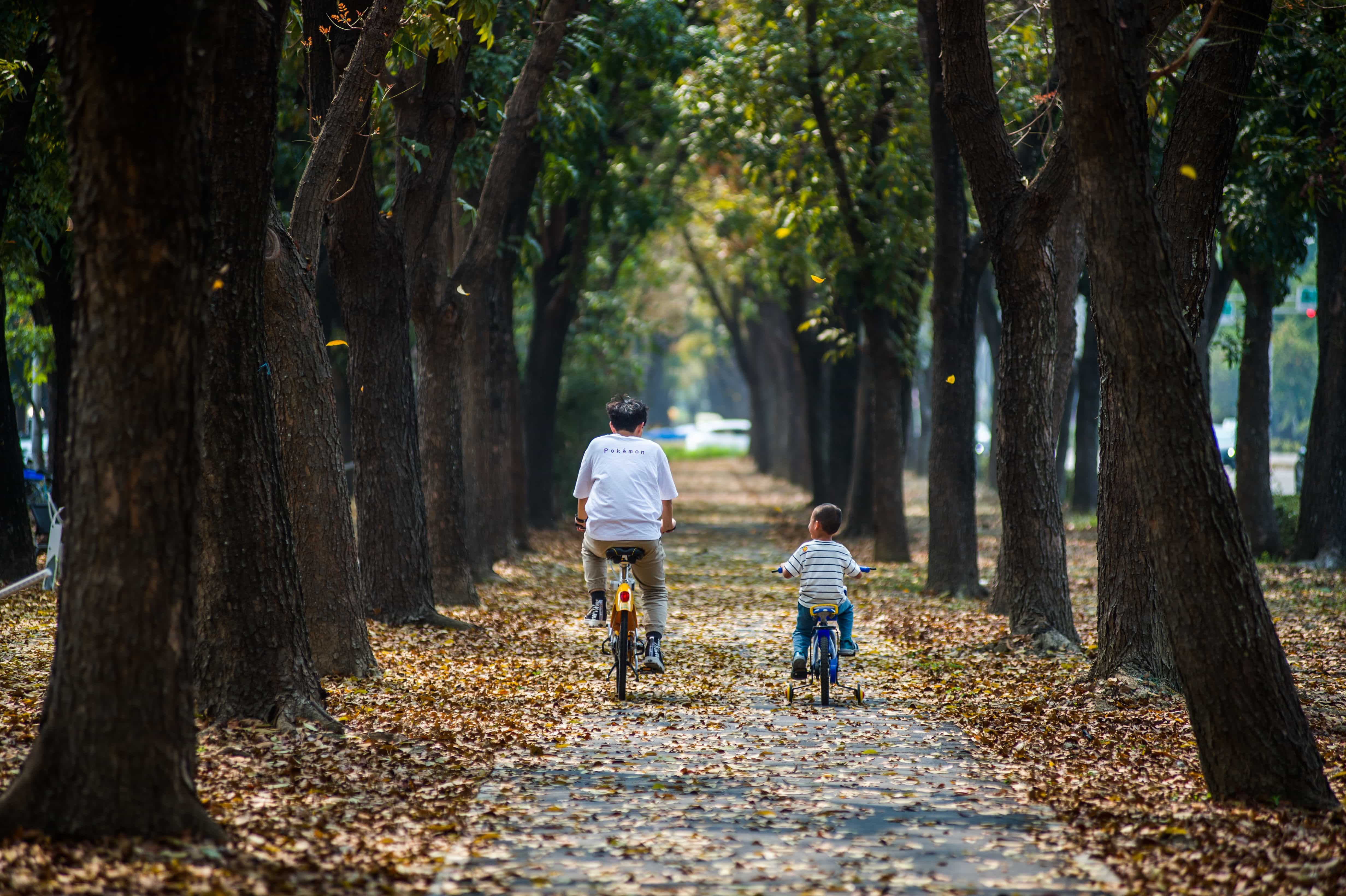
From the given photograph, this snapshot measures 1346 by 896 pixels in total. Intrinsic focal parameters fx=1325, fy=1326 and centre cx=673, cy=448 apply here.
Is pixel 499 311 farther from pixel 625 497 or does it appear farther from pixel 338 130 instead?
pixel 625 497

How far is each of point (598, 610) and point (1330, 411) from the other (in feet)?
40.6

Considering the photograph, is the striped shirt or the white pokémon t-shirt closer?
the striped shirt

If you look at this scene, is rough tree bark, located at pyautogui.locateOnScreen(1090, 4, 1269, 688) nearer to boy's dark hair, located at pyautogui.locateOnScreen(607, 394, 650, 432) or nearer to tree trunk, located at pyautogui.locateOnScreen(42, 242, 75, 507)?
A: boy's dark hair, located at pyautogui.locateOnScreen(607, 394, 650, 432)

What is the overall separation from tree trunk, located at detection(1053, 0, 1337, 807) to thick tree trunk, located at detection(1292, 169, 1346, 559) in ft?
41.7

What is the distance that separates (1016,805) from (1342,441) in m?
13.6

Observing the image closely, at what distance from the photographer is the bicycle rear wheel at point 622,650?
29.7 feet

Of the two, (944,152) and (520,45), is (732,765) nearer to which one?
(944,152)

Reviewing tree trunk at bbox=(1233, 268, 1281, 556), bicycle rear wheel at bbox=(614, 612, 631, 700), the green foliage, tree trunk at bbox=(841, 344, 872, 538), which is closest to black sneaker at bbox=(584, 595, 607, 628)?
→ bicycle rear wheel at bbox=(614, 612, 631, 700)

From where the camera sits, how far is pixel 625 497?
9.12 meters

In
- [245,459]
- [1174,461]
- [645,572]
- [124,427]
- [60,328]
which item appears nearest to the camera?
[124,427]

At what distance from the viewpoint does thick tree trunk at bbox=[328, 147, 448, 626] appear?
11594mm

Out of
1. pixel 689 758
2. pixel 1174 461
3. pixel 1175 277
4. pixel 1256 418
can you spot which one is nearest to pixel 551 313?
pixel 1256 418

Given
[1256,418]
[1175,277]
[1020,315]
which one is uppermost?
[1020,315]

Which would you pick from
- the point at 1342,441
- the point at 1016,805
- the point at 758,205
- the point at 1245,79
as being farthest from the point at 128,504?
the point at 758,205
